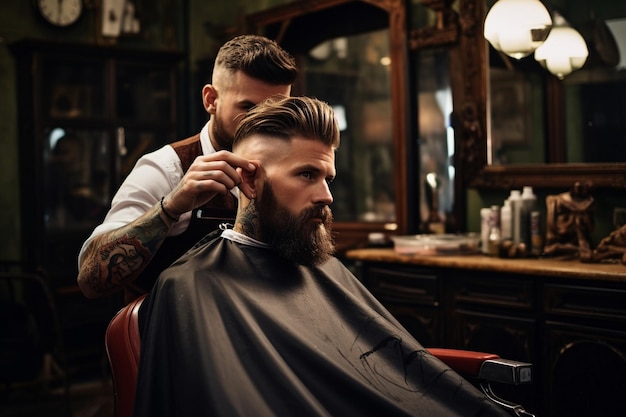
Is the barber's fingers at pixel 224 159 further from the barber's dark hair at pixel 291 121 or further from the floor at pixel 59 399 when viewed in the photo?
the floor at pixel 59 399

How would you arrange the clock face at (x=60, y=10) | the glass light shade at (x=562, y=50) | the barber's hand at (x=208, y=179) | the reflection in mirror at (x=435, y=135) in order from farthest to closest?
the clock face at (x=60, y=10), the reflection in mirror at (x=435, y=135), the glass light shade at (x=562, y=50), the barber's hand at (x=208, y=179)

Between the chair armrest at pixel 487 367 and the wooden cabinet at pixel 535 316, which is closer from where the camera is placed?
the chair armrest at pixel 487 367

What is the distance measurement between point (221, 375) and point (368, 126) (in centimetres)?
328

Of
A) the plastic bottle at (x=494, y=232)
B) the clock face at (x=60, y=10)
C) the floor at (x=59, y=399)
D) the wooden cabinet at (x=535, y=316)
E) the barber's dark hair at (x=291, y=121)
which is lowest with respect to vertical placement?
the floor at (x=59, y=399)

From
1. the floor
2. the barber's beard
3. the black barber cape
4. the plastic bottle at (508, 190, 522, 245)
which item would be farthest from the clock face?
the black barber cape

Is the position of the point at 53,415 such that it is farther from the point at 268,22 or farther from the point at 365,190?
the point at 268,22

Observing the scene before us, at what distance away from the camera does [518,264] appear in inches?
113

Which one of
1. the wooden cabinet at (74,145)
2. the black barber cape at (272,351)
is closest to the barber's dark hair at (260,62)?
the black barber cape at (272,351)

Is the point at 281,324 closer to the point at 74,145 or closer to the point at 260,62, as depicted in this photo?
the point at 260,62

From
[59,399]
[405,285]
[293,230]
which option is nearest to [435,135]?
[405,285]

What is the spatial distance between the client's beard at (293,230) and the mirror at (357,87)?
7.50 ft

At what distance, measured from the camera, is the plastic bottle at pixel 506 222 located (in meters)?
3.27

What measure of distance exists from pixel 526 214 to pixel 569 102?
528mm

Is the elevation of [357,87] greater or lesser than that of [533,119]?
greater
